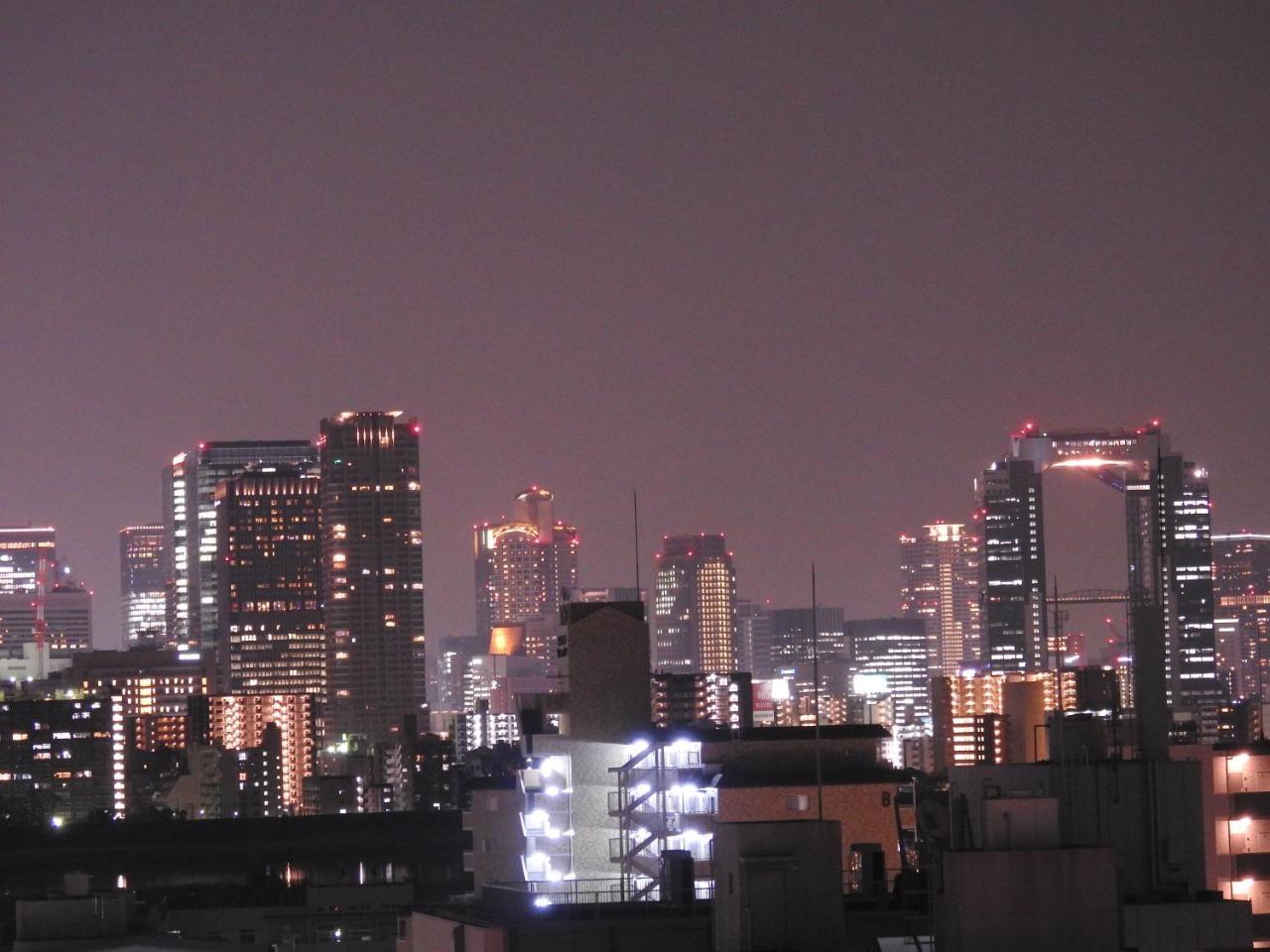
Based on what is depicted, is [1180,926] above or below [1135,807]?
below

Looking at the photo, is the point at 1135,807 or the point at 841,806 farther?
the point at 841,806

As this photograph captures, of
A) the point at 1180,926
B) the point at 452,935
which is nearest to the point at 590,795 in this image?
the point at 1180,926

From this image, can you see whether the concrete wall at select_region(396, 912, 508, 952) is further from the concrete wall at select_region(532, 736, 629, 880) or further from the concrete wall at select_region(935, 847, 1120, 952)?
the concrete wall at select_region(532, 736, 629, 880)

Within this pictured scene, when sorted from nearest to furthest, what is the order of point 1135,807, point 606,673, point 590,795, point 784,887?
point 784,887, point 1135,807, point 590,795, point 606,673

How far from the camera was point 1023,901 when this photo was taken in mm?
20141

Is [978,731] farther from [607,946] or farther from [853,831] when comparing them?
[607,946]

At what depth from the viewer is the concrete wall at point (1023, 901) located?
20.1 meters

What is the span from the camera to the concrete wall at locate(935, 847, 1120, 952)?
20.1m

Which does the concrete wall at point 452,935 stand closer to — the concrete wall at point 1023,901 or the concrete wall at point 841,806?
the concrete wall at point 1023,901

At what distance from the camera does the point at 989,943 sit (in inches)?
789

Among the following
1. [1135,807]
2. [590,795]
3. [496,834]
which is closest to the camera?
[1135,807]

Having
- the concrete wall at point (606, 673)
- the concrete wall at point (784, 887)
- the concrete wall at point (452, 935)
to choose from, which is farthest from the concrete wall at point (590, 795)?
the concrete wall at point (784, 887)

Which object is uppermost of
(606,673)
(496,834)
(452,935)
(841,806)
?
(606,673)

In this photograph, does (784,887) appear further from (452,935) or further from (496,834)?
(496,834)
